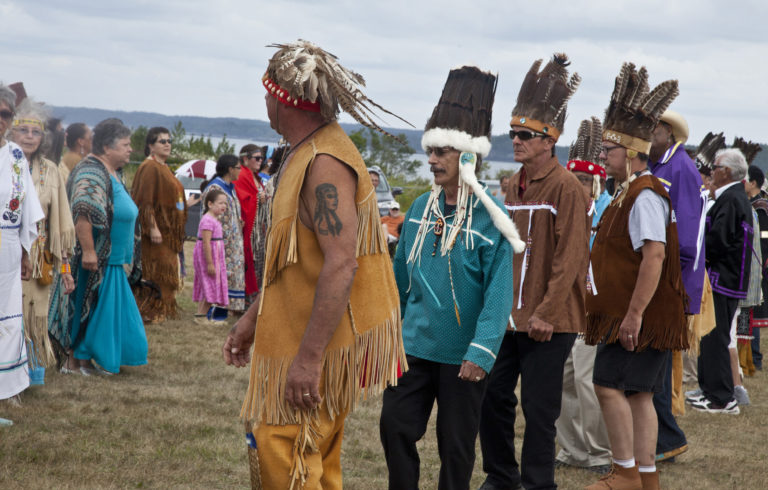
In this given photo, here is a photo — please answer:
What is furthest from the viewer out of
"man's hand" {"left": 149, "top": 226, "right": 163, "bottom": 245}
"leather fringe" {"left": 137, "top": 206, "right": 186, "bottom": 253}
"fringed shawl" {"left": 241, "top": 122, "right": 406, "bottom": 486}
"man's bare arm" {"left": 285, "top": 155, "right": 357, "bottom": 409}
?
"leather fringe" {"left": 137, "top": 206, "right": 186, "bottom": 253}

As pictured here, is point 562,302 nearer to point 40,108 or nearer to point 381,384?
point 381,384

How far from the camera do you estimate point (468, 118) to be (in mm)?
3801

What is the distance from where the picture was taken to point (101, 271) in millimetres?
6828

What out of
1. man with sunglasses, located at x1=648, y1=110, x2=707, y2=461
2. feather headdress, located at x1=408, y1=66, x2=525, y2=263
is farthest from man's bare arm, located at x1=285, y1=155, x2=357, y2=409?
man with sunglasses, located at x1=648, y1=110, x2=707, y2=461

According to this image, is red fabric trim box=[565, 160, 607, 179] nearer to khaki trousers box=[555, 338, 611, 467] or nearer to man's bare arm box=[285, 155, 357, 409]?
khaki trousers box=[555, 338, 611, 467]

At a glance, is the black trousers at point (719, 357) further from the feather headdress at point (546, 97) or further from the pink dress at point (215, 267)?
the pink dress at point (215, 267)

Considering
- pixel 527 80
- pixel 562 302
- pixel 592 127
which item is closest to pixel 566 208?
pixel 562 302

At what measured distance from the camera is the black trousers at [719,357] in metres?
7.04

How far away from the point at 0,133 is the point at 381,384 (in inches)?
133

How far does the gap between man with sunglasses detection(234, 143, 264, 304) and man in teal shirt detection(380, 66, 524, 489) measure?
22.0 ft

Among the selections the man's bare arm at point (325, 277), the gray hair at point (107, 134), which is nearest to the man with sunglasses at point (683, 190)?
the man's bare arm at point (325, 277)

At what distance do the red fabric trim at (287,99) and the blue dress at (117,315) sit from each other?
441cm

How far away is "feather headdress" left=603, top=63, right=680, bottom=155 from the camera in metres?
4.50

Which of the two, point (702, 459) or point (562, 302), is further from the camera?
point (702, 459)
